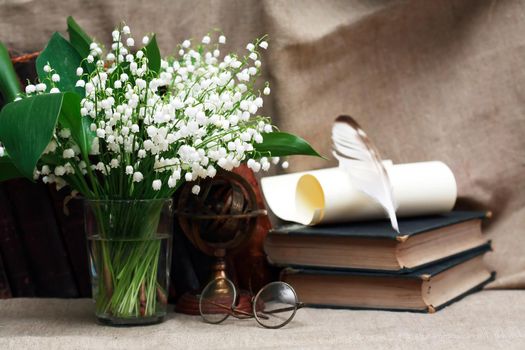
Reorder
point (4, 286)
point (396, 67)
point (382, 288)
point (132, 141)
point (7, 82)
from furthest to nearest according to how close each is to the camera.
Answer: point (396, 67) < point (4, 286) < point (382, 288) < point (7, 82) < point (132, 141)

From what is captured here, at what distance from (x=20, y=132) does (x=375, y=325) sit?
0.60 m

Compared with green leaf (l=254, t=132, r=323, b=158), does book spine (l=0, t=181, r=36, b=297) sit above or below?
below

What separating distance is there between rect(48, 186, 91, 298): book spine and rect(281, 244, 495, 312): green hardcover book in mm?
384

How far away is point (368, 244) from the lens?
1.44 meters

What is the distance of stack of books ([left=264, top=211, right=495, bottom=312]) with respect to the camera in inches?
56.0

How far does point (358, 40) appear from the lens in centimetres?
181

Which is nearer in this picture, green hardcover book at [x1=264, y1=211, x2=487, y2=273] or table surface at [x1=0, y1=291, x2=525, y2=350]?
table surface at [x1=0, y1=291, x2=525, y2=350]

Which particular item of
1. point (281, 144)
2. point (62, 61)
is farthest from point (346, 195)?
point (62, 61)

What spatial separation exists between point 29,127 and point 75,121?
0.31 ft

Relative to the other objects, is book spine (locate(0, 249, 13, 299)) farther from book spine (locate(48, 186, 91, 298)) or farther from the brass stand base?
the brass stand base

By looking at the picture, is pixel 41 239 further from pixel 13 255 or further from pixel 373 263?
pixel 373 263

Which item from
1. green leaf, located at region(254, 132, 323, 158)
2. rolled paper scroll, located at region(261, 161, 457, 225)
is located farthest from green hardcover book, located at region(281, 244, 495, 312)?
green leaf, located at region(254, 132, 323, 158)

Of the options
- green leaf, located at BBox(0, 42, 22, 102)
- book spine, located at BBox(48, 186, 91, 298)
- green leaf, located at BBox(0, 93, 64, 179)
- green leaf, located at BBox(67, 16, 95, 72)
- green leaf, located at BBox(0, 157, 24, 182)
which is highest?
green leaf, located at BBox(67, 16, 95, 72)

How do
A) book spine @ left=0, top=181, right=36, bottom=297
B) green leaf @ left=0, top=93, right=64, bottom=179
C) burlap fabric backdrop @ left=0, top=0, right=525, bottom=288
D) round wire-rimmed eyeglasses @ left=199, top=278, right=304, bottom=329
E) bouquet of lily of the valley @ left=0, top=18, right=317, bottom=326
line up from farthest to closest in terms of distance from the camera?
1. burlap fabric backdrop @ left=0, top=0, right=525, bottom=288
2. book spine @ left=0, top=181, right=36, bottom=297
3. round wire-rimmed eyeglasses @ left=199, top=278, right=304, bottom=329
4. bouquet of lily of the valley @ left=0, top=18, right=317, bottom=326
5. green leaf @ left=0, top=93, right=64, bottom=179
